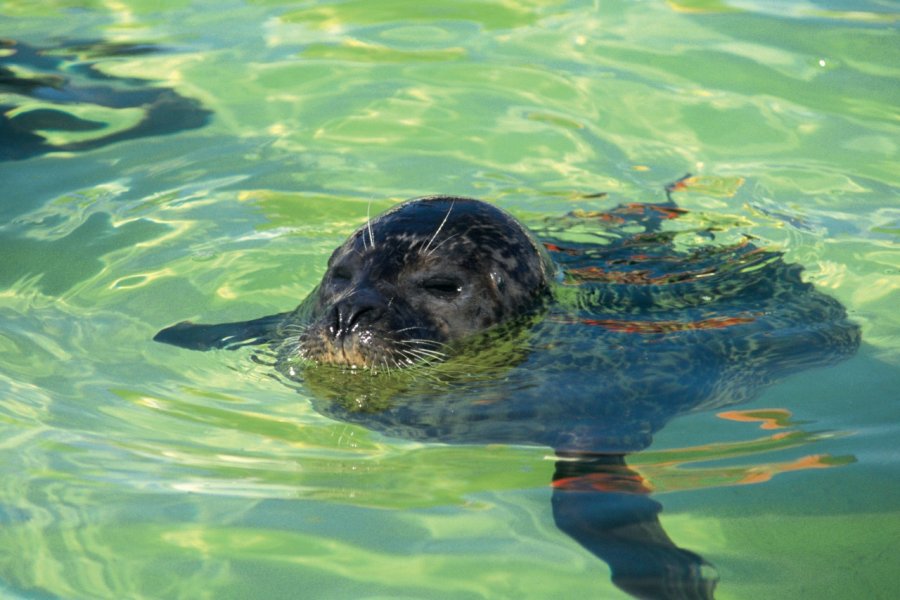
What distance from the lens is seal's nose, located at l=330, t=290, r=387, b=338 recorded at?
467 cm

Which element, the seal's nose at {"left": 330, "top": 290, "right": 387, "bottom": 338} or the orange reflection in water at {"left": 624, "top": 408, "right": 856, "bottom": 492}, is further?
the seal's nose at {"left": 330, "top": 290, "right": 387, "bottom": 338}

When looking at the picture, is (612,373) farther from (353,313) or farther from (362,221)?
(362,221)

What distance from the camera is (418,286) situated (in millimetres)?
5031

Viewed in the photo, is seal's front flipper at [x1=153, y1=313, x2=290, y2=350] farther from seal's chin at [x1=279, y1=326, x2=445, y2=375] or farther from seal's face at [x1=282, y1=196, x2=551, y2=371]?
seal's chin at [x1=279, y1=326, x2=445, y2=375]

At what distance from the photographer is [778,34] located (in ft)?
31.6

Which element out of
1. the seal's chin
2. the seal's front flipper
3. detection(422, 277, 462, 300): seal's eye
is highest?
detection(422, 277, 462, 300): seal's eye

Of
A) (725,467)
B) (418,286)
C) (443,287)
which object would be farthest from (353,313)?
(725,467)

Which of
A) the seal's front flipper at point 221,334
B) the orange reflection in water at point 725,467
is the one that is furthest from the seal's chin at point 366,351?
the orange reflection in water at point 725,467

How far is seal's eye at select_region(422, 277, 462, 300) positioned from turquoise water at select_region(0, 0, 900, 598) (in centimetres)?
70

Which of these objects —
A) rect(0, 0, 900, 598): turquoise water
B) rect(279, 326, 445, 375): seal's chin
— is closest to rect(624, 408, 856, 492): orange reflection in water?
rect(0, 0, 900, 598): turquoise water

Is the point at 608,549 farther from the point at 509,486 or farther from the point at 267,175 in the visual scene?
the point at 267,175

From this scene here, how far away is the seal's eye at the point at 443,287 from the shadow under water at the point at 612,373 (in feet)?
0.72

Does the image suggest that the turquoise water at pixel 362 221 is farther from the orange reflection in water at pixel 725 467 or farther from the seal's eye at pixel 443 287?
the seal's eye at pixel 443 287

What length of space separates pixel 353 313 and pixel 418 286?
43 cm
